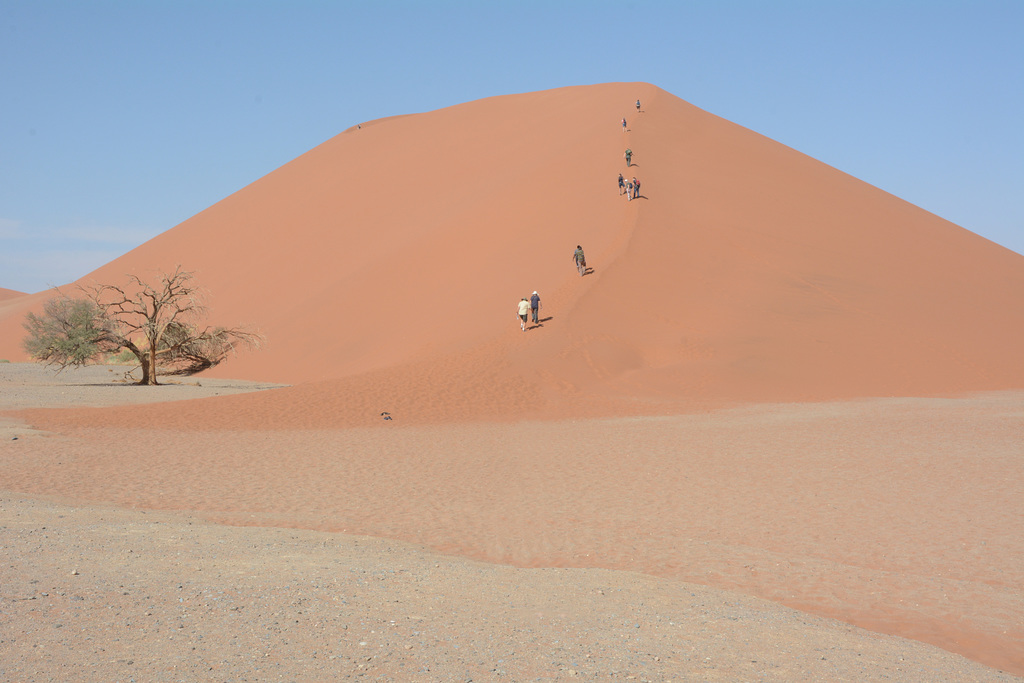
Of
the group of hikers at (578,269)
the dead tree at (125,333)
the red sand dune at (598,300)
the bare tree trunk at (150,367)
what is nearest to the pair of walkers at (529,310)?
the group of hikers at (578,269)

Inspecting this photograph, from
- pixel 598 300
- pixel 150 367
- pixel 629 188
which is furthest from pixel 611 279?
pixel 150 367

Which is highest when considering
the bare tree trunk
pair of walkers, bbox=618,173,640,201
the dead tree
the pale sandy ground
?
pair of walkers, bbox=618,173,640,201

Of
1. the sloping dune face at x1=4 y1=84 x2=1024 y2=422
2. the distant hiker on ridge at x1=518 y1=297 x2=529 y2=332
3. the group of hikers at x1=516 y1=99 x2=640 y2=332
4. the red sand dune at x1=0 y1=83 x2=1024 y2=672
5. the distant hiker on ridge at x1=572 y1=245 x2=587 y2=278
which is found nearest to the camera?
the red sand dune at x1=0 y1=83 x2=1024 y2=672

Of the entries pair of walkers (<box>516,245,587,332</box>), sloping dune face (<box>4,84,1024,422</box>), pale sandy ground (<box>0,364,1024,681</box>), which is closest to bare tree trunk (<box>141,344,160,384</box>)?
sloping dune face (<box>4,84,1024,422</box>)

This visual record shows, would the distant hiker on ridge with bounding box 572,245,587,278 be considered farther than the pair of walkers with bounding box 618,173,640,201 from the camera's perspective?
No

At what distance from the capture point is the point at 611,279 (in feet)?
84.4

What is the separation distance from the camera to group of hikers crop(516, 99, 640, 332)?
23422mm

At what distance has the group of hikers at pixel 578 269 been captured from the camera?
76.8 ft

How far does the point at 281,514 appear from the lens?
9266mm

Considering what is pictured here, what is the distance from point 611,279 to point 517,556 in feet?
61.0

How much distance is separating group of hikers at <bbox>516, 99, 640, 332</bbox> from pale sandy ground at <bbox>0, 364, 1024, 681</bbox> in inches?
353

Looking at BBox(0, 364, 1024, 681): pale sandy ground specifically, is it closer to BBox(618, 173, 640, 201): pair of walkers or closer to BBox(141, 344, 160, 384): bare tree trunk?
BBox(141, 344, 160, 384): bare tree trunk

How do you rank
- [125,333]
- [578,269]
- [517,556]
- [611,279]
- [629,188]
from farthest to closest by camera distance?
[629,188], [125,333], [578,269], [611,279], [517,556]

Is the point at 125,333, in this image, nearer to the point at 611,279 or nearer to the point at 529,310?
the point at 529,310
